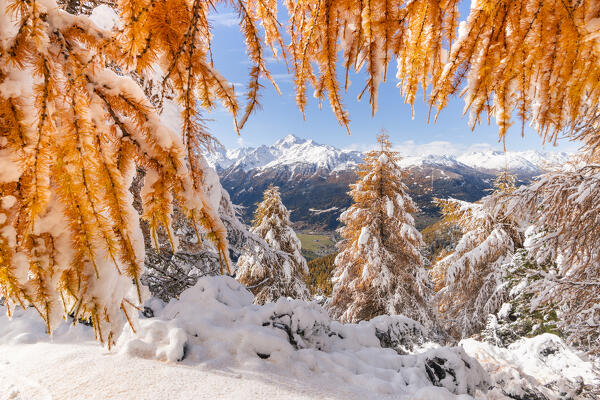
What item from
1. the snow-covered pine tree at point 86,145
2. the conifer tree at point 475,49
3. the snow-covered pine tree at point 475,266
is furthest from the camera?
the snow-covered pine tree at point 475,266

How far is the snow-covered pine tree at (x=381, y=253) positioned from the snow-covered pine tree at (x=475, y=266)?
1085mm

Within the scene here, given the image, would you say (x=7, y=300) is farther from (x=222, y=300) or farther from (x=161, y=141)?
(x=222, y=300)

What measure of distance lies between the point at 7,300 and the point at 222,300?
14.2 feet

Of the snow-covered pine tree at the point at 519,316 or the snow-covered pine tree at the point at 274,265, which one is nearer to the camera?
the snow-covered pine tree at the point at 519,316

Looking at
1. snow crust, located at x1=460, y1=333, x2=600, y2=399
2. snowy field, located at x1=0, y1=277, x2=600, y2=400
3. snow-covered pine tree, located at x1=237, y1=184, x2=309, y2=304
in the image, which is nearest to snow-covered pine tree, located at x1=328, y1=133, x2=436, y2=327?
snow-covered pine tree, located at x1=237, y1=184, x2=309, y2=304

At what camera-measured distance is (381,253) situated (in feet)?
36.7

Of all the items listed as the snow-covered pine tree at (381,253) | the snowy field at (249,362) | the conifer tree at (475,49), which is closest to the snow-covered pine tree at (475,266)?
the snow-covered pine tree at (381,253)

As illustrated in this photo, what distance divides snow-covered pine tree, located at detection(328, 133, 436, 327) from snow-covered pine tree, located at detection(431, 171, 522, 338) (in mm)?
1085

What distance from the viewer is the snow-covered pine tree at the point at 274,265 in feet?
39.7

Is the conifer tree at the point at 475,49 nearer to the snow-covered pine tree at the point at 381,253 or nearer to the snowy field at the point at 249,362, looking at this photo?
the snowy field at the point at 249,362

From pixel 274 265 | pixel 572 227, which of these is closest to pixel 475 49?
pixel 572 227

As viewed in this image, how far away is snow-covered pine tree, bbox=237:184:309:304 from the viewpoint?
12.1m

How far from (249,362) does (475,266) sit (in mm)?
9977

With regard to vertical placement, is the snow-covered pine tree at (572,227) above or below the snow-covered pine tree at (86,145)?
below
